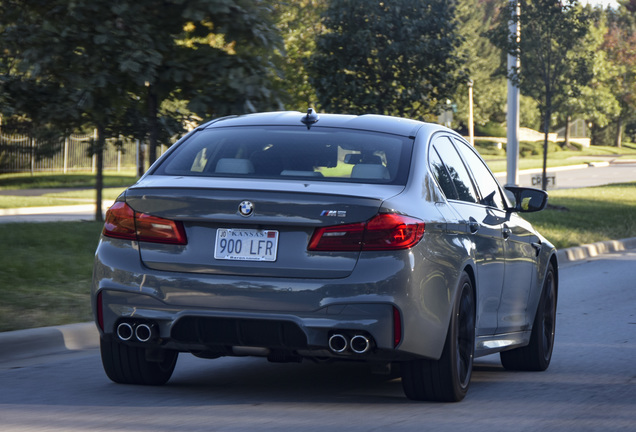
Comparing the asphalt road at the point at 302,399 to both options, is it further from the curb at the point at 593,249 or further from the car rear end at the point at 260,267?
the curb at the point at 593,249

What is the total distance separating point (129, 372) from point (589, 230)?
14998mm

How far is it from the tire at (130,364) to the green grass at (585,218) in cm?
1184

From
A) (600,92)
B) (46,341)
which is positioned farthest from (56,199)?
(600,92)

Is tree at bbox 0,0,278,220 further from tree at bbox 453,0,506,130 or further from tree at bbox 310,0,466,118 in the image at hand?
tree at bbox 453,0,506,130

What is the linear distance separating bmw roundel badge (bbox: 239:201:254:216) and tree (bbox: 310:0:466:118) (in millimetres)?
15942

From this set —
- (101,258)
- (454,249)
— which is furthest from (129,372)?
(454,249)

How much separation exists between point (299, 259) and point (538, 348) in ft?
9.43

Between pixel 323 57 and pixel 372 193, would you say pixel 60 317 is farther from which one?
pixel 323 57

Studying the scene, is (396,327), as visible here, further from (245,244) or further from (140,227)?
(140,227)

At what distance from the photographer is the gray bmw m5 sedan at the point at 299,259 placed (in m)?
5.58

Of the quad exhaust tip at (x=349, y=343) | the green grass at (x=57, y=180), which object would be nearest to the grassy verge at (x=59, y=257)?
the quad exhaust tip at (x=349, y=343)

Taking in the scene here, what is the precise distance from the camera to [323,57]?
2205cm

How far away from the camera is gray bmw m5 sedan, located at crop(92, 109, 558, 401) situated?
18.3 ft

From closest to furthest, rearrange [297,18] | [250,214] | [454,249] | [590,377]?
[250,214] → [454,249] → [590,377] → [297,18]
